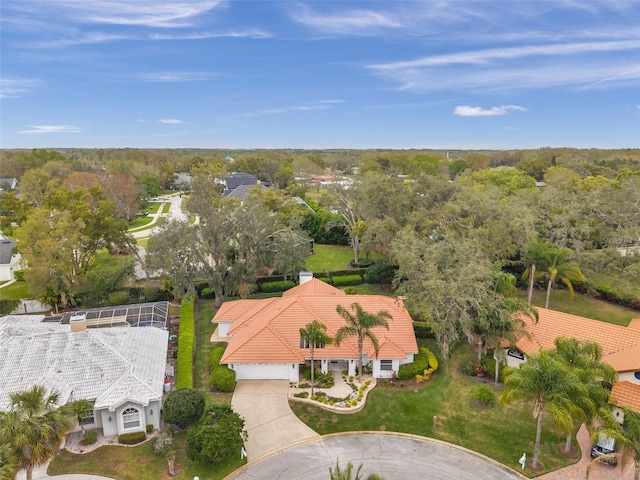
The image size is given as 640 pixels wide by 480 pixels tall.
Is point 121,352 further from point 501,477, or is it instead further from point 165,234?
point 501,477

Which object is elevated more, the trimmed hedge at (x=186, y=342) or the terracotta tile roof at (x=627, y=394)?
the terracotta tile roof at (x=627, y=394)

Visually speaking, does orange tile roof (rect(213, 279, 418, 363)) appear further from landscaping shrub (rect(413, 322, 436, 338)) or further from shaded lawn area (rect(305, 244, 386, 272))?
shaded lawn area (rect(305, 244, 386, 272))

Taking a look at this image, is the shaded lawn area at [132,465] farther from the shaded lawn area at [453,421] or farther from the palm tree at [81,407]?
the shaded lawn area at [453,421]

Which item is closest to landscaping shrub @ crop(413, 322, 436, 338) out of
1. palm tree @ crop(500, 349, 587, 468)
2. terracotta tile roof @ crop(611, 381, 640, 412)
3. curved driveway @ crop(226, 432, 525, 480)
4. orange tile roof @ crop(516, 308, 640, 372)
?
orange tile roof @ crop(516, 308, 640, 372)

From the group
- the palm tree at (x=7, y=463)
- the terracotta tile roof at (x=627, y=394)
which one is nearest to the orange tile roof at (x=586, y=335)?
the terracotta tile roof at (x=627, y=394)

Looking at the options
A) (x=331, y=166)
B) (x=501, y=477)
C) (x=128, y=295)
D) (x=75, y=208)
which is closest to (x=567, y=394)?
(x=501, y=477)

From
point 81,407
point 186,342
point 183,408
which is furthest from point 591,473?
point 186,342

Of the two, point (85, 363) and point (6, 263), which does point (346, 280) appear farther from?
point (6, 263)
